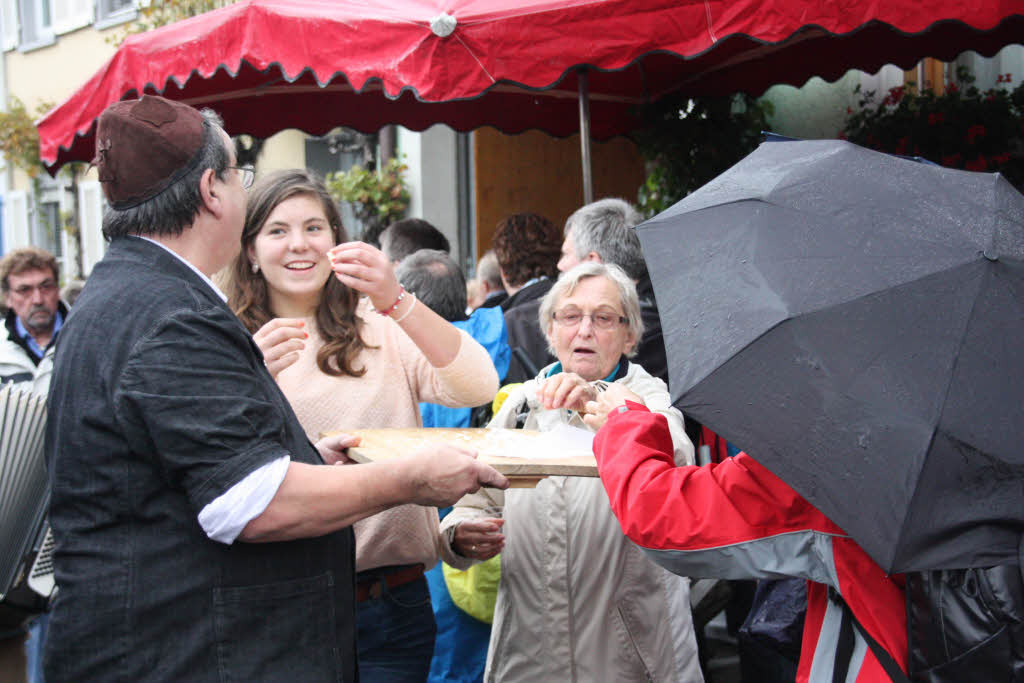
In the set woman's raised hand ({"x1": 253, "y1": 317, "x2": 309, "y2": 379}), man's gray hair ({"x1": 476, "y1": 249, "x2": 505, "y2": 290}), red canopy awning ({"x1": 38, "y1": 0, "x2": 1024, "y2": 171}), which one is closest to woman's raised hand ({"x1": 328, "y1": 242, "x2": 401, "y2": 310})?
woman's raised hand ({"x1": 253, "y1": 317, "x2": 309, "y2": 379})

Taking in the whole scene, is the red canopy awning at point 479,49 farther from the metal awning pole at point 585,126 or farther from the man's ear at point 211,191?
the man's ear at point 211,191

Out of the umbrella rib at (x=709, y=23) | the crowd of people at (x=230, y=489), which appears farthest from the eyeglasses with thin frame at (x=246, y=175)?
the umbrella rib at (x=709, y=23)

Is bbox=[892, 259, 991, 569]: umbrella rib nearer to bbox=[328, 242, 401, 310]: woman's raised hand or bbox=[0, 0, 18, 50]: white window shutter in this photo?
bbox=[328, 242, 401, 310]: woman's raised hand

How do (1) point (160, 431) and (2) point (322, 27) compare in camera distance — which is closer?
(1) point (160, 431)

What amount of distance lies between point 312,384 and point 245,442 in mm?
1040

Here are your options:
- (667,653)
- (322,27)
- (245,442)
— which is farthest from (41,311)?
(245,442)

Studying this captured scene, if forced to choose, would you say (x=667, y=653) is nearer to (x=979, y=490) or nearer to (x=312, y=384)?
(x=312, y=384)

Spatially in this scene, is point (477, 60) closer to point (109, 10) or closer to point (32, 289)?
point (32, 289)

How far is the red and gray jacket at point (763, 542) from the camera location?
1.88m

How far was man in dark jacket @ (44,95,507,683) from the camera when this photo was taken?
172cm

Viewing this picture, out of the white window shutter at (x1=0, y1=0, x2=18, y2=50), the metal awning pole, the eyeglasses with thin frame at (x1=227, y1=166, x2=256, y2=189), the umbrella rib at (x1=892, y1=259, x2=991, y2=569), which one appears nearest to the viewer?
the umbrella rib at (x1=892, y1=259, x2=991, y2=569)

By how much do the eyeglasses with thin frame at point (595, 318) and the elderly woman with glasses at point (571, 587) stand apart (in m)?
0.12

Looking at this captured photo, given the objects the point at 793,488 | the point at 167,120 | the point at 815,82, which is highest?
the point at 815,82

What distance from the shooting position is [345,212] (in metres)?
10.7
